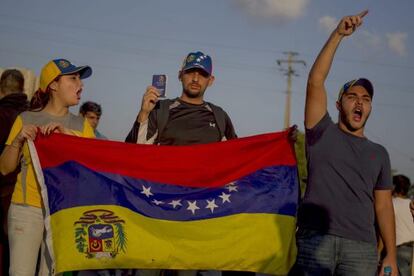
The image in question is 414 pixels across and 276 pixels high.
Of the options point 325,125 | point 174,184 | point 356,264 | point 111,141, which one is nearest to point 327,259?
point 356,264

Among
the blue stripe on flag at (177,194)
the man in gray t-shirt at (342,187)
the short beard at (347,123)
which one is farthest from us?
the blue stripe on flag at (177,194)

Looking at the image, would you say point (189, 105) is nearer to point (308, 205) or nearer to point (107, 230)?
point (107, 230)

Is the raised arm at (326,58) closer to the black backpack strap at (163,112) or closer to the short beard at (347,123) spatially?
the short beard at (347,123)

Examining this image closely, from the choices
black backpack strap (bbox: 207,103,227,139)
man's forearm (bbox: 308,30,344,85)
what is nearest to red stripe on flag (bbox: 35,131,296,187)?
black backpack strap (bbox: 207,103,227,139)

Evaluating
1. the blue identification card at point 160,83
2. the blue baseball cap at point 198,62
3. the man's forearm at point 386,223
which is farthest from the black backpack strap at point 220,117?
the man's forearm at point 386,223

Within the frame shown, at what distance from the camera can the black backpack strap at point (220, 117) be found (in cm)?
551

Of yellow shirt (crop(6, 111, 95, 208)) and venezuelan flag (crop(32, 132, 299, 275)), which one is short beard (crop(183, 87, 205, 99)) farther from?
yellow shirt (crop(6, 111, 95, 208))

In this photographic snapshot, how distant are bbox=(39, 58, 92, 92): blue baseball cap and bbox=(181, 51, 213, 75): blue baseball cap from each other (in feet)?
3.12

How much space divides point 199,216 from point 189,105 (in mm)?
1018

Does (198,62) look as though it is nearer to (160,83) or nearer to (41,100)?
(160,83)

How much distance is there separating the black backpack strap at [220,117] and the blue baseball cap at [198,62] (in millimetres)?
335

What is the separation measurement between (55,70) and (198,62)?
50.7 inches

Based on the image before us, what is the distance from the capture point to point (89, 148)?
5.27 metres

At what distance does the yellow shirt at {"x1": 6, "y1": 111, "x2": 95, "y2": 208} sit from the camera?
4754 mm
